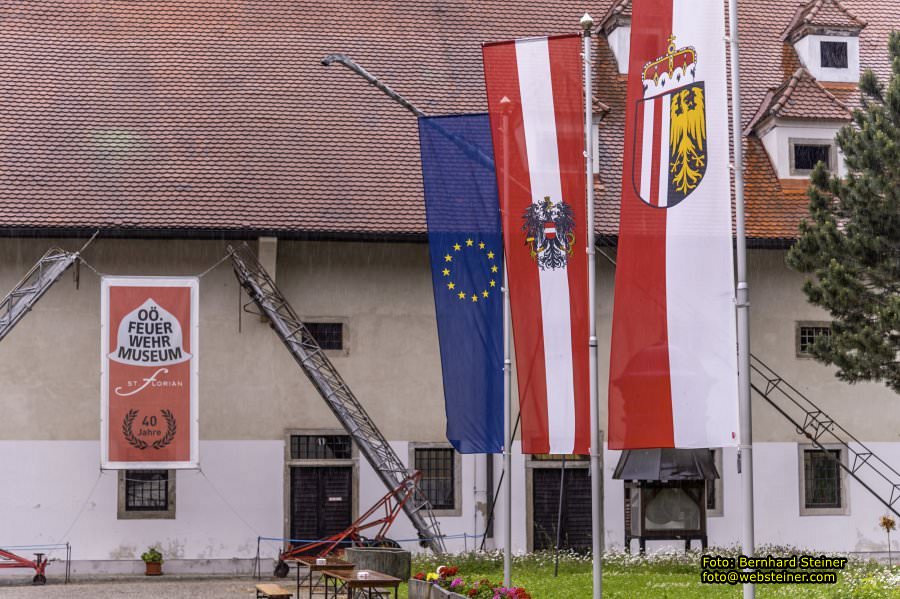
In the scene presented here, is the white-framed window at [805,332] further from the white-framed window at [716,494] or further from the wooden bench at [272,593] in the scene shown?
the wooden bench at [272,593]

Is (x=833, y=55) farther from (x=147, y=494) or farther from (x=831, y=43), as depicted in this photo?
(x=147, y=494)

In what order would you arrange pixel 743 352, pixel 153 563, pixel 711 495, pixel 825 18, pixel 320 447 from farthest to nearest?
1. pixel 825 18
2. pixel 711 495
3. pixel 320 447
4. pixel 153 563
5. pixel 743 352

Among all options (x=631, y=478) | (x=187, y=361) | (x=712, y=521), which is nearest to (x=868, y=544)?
(x=712, y=521)

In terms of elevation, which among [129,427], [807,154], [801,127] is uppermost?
[801,127]

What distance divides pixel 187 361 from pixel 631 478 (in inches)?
314

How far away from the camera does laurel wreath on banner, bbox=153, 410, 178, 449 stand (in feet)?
76.0

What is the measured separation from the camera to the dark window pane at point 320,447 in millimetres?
25391

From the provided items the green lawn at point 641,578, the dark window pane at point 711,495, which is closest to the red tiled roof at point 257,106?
the dark window pane at point 711,495

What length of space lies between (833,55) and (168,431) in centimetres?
1608

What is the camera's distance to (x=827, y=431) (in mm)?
26438

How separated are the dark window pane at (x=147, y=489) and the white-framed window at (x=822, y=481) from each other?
12.3m

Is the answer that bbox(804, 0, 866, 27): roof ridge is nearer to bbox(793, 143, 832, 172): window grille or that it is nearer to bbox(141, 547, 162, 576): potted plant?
bbox(793, 143, 832, 172): window grille

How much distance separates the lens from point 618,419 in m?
12.2

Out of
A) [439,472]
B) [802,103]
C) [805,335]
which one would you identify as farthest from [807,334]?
[439,472]
